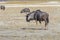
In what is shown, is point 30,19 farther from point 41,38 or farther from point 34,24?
point 41,38

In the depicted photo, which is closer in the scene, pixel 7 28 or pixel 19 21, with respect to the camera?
pixel 7 28

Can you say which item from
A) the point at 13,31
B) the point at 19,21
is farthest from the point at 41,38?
the point at 19,21

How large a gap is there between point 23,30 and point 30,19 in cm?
11

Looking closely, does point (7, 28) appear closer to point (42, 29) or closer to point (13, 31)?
point (13, 31)

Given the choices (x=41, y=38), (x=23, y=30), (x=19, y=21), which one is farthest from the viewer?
(x=19, y=21)

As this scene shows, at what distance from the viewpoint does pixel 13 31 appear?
31.5 inches

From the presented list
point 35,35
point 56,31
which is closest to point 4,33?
point 35,35

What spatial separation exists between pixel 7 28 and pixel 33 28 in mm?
147

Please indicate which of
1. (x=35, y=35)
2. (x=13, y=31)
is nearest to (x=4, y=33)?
(x=13, y=31)

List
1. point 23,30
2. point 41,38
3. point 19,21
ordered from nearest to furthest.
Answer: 1. point 41,38
2. point 23,30
3. point 19,21

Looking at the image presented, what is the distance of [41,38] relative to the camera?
715 mm

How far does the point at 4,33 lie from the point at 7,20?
23cm

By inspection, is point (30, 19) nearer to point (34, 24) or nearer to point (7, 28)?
point (34, 24)

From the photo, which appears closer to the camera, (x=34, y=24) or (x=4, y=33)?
(x=4, y=33)
